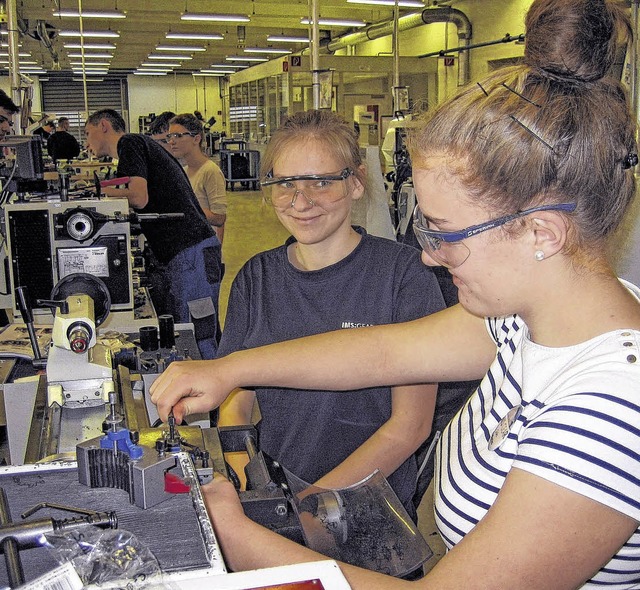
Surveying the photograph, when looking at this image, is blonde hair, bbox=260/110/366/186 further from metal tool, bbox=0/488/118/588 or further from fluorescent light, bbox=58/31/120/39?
fluorescent light, bbox=58/31/120/39

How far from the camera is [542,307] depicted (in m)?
0.81

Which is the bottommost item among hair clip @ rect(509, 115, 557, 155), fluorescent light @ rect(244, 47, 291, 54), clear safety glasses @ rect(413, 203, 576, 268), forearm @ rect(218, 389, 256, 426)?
forearm @ rect(218, 389, 256, 426)

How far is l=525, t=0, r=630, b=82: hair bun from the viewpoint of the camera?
0.82 m

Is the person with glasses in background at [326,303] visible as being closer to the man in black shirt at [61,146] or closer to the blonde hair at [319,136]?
the blonde hair at [319,136]

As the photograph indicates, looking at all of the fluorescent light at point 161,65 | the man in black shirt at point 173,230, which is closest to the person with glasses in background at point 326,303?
the man in black shirt at point 173,230

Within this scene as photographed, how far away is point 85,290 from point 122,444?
3.22ft

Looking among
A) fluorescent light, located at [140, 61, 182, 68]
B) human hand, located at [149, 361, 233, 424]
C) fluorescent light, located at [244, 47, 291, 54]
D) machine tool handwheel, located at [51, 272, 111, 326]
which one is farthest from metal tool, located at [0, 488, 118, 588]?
fluorescent light, located at [140, 61, 182, 68]

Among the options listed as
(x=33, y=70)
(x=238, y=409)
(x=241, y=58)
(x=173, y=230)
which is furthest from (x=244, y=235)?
(x=33, y=70)

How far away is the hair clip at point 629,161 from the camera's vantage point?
80cm

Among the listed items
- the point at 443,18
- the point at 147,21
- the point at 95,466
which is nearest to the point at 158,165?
the point at 95,466

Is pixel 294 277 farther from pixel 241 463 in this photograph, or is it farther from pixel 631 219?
pixel 631 219

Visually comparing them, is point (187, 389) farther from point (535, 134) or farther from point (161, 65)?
point (161, 65)

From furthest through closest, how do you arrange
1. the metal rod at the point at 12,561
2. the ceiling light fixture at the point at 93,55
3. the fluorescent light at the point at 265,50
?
the ceiling light fixture at the point at 93,55 < the fluorescent light at the point at 265,50 < the metal rod at the point at 12,561

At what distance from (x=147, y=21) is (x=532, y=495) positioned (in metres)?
12.0
